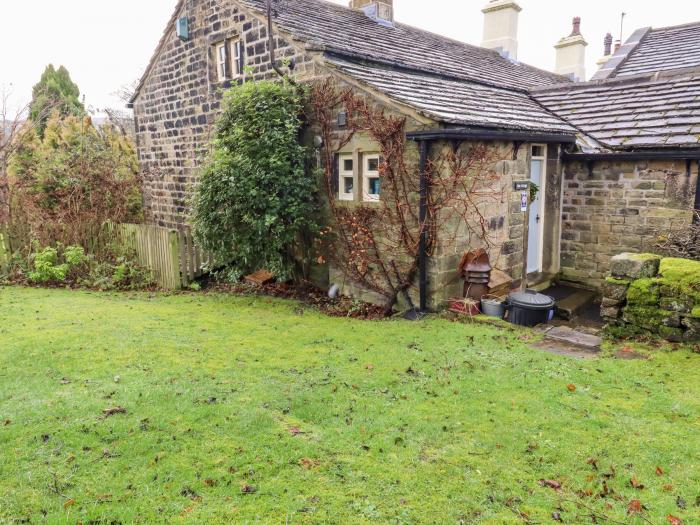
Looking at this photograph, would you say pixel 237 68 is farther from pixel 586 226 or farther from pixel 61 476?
pixel 61 476

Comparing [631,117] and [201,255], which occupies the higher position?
[631,117]

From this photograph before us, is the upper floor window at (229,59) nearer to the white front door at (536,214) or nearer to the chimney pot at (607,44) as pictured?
the white front door at (536,214)

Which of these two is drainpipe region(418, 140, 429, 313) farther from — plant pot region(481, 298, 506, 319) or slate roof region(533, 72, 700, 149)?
slate roof region(533, 72, 700, 149)

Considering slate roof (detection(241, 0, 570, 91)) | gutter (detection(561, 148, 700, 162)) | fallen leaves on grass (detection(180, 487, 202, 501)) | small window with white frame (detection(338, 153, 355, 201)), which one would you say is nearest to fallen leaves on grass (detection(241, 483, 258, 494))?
fallen leaves on grass (detection(180, 487, 202, 501))

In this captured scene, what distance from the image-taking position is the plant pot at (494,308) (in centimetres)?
845

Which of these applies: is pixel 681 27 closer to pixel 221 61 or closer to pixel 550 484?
pixel 221 61

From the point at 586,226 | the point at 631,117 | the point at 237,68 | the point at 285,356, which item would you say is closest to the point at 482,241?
the point at 586,226

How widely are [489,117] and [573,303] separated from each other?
12.7 ft

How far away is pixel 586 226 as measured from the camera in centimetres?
1110

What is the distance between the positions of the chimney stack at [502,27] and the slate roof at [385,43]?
2687 millimetres

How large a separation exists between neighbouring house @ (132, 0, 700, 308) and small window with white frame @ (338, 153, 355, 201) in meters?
0.03

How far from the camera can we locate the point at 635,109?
11.6m

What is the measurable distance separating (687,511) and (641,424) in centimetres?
126

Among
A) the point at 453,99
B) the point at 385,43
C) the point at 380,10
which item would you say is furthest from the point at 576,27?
the point at 453,99
